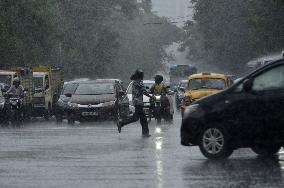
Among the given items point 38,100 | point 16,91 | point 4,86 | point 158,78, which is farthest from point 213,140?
point 38,100

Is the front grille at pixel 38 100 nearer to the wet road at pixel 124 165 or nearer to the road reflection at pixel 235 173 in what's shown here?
the wet road at pixel 124 165

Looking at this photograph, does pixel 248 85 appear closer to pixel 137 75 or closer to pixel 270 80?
pixel 270 80

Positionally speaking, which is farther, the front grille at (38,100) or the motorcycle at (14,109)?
the front grille at (38,100)

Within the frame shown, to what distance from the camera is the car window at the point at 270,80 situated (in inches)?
651

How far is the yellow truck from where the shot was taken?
41.4 m

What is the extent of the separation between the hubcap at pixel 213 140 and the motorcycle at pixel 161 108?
17.1m

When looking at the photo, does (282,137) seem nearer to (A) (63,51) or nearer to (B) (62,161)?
(B) (62,161)

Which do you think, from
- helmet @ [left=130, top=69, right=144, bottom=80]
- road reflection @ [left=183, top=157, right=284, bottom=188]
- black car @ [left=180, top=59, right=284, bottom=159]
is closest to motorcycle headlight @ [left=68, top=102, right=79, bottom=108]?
helmet @ [left=130, top=69, right=144, bottom=80]

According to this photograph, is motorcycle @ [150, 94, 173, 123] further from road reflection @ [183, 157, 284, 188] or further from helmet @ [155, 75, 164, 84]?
road reflection @ [183, 157, 284, 188]

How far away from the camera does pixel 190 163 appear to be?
647 inches

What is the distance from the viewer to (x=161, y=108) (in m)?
34.8

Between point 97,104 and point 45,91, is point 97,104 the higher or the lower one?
the lower one

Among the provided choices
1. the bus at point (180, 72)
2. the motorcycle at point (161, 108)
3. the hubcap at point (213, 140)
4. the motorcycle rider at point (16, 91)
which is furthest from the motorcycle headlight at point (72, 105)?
the bus at point (180, 72)

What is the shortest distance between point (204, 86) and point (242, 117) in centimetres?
1810
